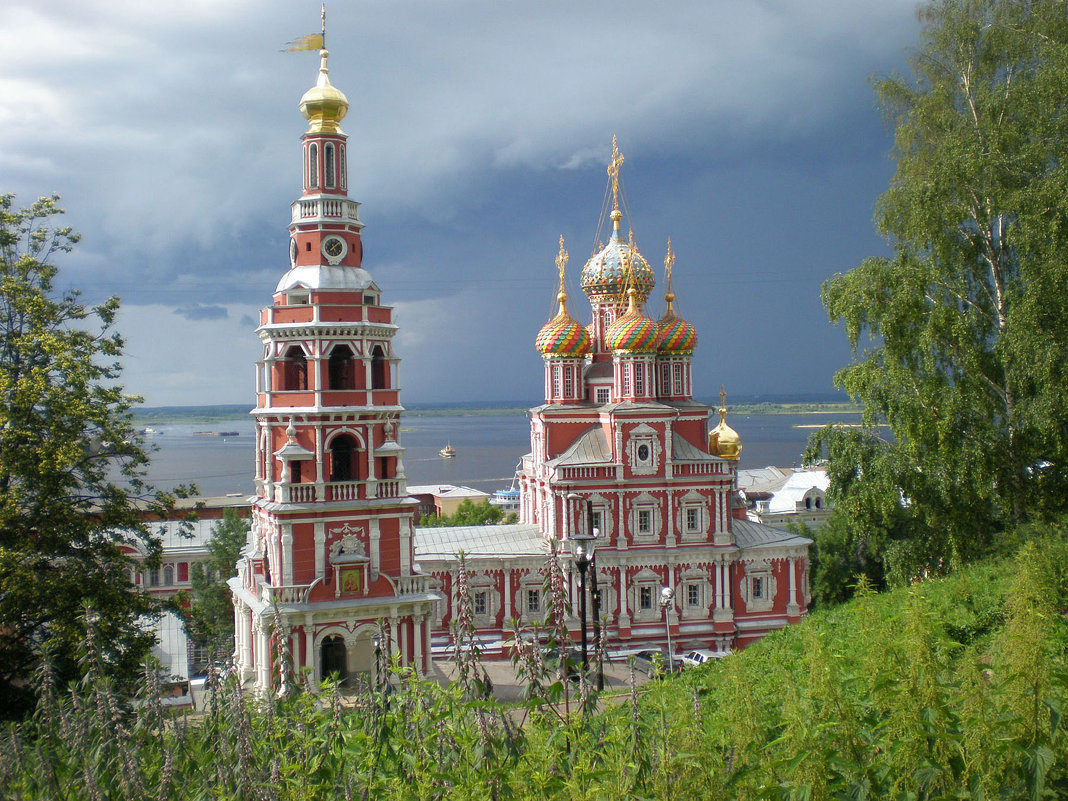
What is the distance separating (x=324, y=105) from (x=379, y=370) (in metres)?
5.74

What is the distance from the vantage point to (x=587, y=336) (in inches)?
1120

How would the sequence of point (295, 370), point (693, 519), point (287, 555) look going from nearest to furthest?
point (287, 555)
point (295, 370)
point (693, 519)

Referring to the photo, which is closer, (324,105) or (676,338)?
(324,105)

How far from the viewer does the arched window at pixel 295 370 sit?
19.7 m

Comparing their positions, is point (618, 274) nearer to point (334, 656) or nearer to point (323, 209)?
point (323, 209)

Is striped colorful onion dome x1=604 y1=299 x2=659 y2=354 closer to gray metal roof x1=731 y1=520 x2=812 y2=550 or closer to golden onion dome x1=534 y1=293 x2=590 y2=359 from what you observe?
golden onion dome x1=534 y1=293 x2=590 y2=359

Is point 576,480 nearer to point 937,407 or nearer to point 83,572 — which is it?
point 937,407

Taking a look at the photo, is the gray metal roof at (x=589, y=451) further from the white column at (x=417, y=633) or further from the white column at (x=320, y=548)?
the white column at (x=320, y=548)

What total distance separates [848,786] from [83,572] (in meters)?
11.7

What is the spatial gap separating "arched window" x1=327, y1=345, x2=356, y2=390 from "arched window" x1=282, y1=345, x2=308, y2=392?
1.84 ft

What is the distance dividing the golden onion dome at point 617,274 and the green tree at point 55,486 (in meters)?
17.2

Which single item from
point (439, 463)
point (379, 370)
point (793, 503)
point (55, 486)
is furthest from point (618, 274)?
point (439, 463)

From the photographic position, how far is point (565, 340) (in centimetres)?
2823

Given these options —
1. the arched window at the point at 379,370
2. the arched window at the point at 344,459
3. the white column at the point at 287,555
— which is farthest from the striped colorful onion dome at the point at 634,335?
the white column at the point at 287,555
